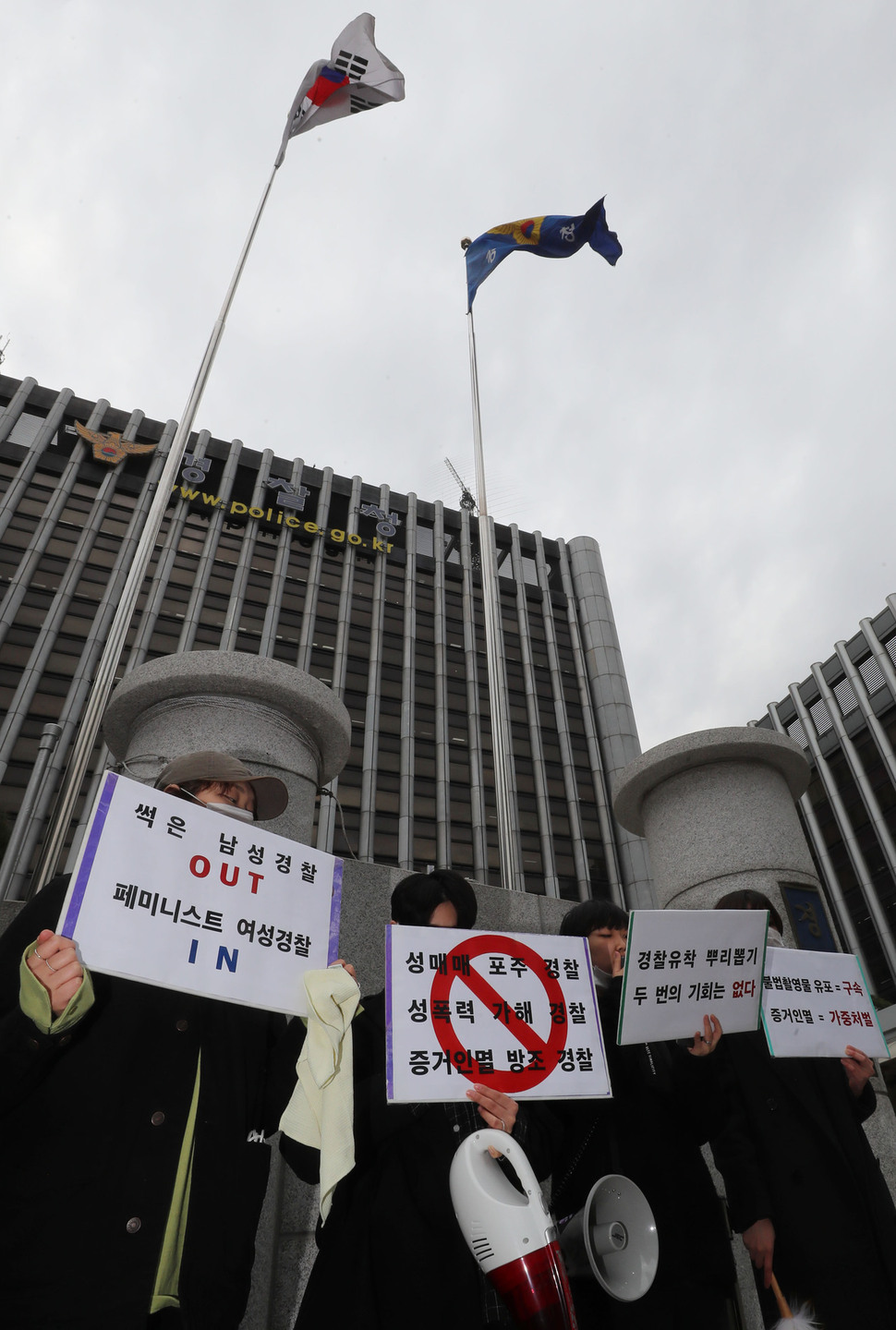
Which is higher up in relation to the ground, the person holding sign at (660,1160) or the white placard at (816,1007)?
the white placard at (816,1007)

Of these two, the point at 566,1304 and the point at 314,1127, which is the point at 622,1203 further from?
the point at 314,1127

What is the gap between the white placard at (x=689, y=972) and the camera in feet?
9.73

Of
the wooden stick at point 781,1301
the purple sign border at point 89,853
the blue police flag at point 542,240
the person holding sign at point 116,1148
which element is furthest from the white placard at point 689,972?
the blue police flag at point 542,240

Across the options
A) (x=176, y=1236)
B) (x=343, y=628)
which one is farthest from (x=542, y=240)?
(x=343, y=628)

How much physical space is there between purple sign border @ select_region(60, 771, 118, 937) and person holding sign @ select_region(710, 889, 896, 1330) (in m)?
2.50

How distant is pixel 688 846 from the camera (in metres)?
7.66

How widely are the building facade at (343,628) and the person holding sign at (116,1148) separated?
33224mm

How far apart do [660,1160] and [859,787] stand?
2094 inches

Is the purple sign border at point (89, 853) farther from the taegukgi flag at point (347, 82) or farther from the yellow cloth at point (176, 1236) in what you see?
the taegukgi flag at point (347, 82)

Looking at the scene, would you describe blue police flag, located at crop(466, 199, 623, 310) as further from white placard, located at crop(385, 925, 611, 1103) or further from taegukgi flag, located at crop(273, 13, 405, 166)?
white placard, located at crop(385, 925, 611, 1103)

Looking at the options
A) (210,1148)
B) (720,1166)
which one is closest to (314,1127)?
(210,1148)

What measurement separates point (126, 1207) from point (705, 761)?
6.77m

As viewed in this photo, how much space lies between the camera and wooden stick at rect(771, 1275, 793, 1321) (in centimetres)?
275

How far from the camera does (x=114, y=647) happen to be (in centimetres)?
761
